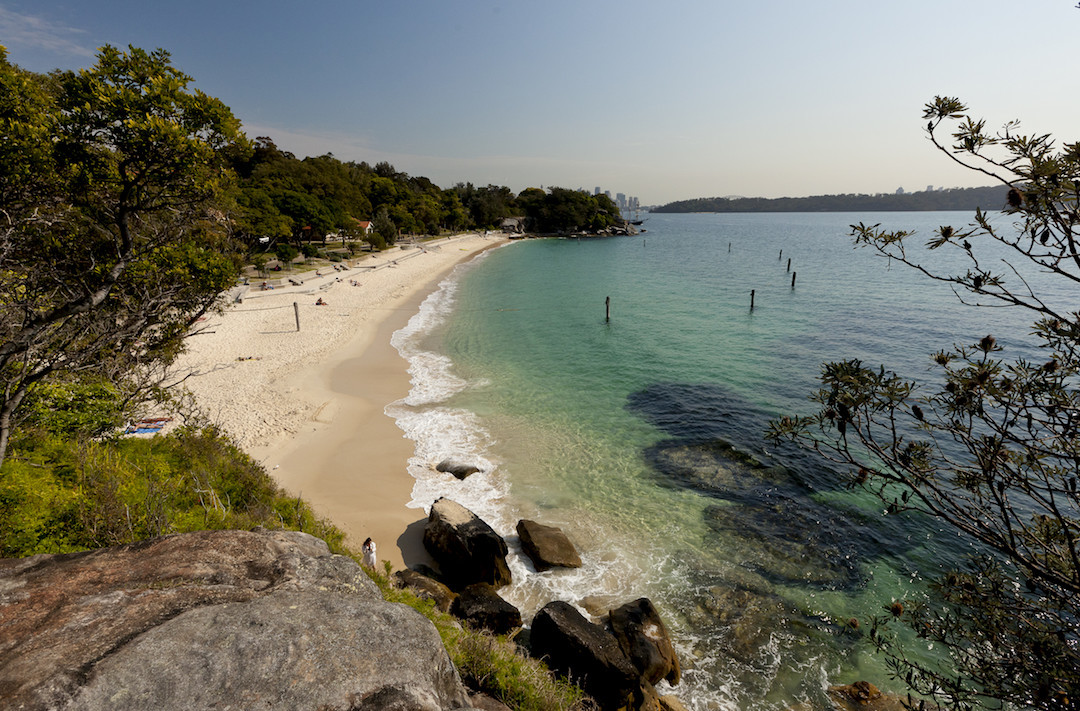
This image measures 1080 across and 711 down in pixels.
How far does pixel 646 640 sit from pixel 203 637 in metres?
8.72

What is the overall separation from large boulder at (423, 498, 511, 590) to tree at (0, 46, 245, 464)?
8.62 meters

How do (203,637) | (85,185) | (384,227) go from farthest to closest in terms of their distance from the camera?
(384,227) < (85,185) < (203,637)

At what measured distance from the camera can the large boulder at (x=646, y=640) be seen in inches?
394

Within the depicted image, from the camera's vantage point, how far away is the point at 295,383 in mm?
24141

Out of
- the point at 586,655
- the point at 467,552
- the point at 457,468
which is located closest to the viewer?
the point at 586,655

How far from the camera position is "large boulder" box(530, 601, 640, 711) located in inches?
359

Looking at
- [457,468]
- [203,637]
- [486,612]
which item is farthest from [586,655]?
[457,468]

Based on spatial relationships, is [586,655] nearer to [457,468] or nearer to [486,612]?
[486,612]

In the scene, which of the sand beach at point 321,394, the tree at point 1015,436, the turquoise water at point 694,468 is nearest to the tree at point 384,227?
the sand beach at point 321,394

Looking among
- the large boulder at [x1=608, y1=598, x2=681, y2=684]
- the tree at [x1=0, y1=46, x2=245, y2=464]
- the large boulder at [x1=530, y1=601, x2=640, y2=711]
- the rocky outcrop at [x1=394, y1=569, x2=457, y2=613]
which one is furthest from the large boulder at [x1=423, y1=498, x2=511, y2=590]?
the tree at [x1=0, y1=46, x2=245, y2=464]

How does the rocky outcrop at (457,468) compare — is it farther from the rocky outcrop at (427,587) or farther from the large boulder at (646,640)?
the large boulder at (646,640)

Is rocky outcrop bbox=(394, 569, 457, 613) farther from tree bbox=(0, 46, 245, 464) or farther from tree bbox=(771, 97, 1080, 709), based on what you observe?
tree bbox=(771, 97, 1080, 709)

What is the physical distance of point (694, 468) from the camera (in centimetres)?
1811

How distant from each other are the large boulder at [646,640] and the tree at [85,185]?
12.0 m
